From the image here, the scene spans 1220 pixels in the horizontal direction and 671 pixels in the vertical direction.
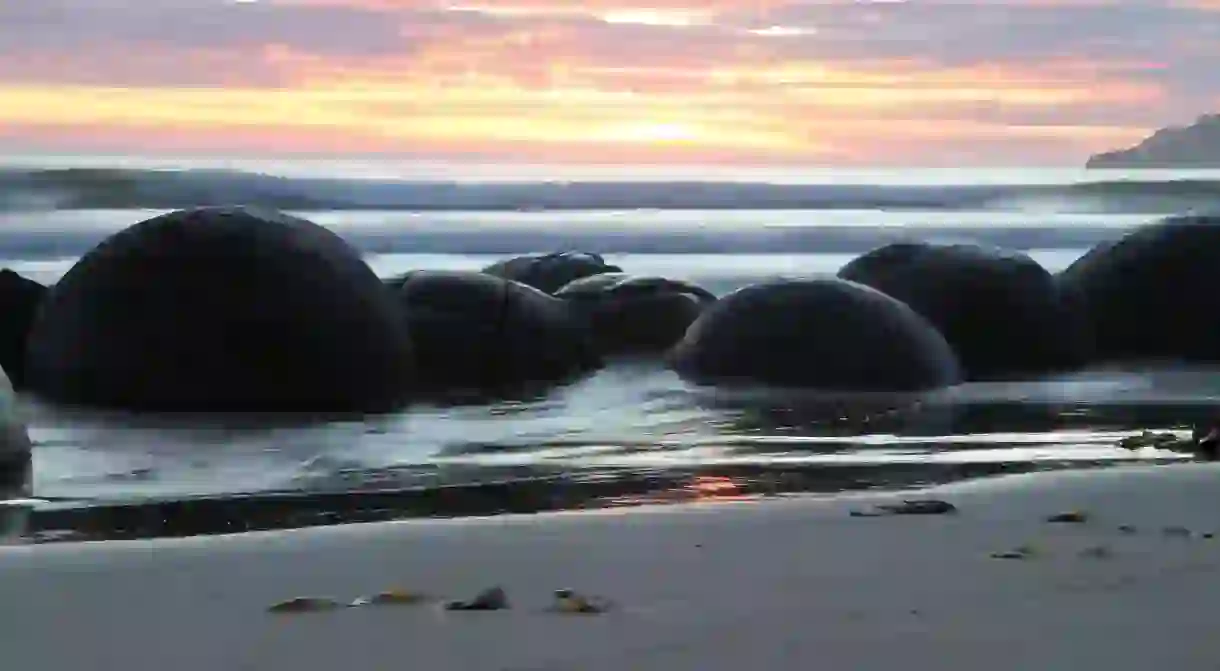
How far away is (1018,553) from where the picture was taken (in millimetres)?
3955

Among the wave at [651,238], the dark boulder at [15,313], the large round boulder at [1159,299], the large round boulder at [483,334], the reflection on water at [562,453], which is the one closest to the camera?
the reflection on water at [562,453]

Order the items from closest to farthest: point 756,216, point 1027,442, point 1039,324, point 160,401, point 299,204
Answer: point 1027,442
point 160,401
point 1039,324
point 299,204
point 756,216

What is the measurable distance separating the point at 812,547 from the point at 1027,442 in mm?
2843

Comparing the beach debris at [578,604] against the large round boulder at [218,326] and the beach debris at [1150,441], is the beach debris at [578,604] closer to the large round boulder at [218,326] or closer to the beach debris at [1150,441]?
the beach debris at [1150,441]

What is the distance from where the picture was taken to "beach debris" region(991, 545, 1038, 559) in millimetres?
3926

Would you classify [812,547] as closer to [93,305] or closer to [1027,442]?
[1027,442]

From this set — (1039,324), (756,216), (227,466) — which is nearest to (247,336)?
(227,466)

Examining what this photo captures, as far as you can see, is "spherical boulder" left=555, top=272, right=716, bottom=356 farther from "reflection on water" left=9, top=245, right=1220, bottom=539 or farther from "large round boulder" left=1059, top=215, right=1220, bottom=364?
"large round boulder" left=1059, top=215, right=1220, bottom=364

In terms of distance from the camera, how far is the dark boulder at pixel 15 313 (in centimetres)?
830

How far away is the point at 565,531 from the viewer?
431 cm

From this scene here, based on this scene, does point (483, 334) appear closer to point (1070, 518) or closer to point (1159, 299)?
point (1159, 299)

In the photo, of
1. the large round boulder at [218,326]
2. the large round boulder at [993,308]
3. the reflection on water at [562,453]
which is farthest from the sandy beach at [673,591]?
the large round boulder at [993,308]

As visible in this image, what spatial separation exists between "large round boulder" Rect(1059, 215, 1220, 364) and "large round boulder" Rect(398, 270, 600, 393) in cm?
310

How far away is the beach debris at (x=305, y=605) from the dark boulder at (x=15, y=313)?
16.4ft
